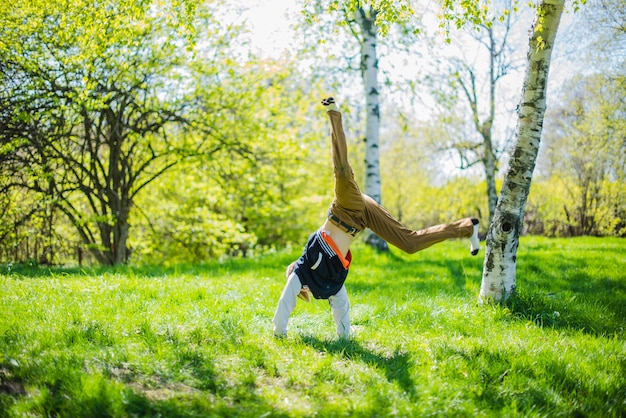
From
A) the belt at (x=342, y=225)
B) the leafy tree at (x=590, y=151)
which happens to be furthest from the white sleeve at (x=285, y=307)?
the leafy tree at (x=590, y=151)

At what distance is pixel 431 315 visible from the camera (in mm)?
5996

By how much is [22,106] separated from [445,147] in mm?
15486

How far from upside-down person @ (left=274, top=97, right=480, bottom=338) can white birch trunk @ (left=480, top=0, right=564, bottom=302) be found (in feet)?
4.19

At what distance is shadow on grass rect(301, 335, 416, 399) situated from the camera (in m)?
4.09

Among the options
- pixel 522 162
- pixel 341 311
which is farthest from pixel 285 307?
pixel 522 162

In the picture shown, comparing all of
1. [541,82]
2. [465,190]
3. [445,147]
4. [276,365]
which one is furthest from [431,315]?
[465,190]

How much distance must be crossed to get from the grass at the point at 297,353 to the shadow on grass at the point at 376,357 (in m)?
0.02

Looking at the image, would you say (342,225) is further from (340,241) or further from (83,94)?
(83,94)

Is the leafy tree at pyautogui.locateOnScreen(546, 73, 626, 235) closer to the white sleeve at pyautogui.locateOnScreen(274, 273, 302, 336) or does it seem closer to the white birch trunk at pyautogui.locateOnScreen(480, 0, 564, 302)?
the white birch trunk at pyautogui.locateOnScreen(480, 0, 564, 302)

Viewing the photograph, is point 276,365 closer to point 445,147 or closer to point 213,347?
point 213,347

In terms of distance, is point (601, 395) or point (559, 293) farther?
point (559, 293)

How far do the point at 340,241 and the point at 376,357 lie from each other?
1.21 meters

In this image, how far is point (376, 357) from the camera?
15.0 feet

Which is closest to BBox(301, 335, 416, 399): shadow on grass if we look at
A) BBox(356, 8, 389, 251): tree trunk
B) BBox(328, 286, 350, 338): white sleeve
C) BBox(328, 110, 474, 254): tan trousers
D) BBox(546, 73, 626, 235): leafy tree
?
BBox(328, 286, 350, 338): white sleeve
